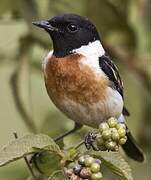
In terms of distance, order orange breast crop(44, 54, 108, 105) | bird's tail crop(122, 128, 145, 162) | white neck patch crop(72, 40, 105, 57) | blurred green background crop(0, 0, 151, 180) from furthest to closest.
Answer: bird's tail crop(122, 128, 145, 162) < blurred green background crop(0, 0, 151, 180) < white neck patch crop(72, 40, 105, 57) < orange breast crop(44, 54, 108, 105)

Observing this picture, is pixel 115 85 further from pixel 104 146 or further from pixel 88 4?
pixel 104 146

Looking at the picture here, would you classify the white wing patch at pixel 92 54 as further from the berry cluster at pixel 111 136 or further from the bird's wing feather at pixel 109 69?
the berry cluster at pixel 111 136

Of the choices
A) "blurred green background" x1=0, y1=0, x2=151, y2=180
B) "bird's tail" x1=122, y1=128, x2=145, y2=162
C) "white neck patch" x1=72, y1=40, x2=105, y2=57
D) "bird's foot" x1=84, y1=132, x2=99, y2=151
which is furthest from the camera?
"bird's tail" x1=122, y1=128, x2=145, y2=162

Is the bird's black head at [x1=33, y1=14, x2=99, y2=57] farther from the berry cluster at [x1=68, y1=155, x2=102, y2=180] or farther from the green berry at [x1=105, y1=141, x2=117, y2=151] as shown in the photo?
the berry cluster at [x1=68, y1=155, x2=102, y2=180]

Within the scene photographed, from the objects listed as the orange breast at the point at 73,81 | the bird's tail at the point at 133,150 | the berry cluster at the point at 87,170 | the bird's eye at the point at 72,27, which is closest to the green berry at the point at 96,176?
the berry cluster at the point at 87,170

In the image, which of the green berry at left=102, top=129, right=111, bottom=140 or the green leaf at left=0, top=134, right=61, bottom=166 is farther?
the green berry at left=102, top=129, right=111, bottom=140

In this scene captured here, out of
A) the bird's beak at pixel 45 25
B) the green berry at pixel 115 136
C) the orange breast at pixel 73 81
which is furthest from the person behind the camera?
the orange breast at pixel 73 81

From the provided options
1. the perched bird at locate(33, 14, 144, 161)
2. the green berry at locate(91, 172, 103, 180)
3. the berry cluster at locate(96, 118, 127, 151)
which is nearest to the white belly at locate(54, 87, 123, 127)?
the perched bird at locate(33, 14, 144, 161)
